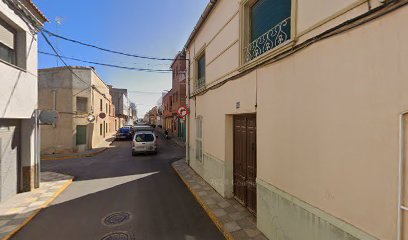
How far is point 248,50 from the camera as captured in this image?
5156 millimetres

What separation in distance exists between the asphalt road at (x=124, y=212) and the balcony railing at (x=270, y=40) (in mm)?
4187

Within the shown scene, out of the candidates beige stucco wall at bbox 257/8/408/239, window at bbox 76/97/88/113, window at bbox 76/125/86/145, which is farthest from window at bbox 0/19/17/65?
window at bbox 76/125/86/145

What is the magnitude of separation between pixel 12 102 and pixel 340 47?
7838 millimetres

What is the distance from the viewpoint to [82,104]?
1521cm

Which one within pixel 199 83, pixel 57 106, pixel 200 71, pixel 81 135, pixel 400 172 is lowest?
pixel 81 135

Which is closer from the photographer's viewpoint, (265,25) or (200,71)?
(265,25)

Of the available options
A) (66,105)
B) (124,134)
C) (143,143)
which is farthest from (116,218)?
(124,134)

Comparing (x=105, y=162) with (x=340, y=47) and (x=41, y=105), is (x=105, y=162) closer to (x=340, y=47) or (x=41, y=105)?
(x=41, y=105)

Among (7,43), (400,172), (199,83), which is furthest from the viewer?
(199,83)

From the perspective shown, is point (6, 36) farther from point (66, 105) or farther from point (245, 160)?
point (66, 105)

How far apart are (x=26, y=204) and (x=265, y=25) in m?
7.96

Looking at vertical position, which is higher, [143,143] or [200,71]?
[200,71]

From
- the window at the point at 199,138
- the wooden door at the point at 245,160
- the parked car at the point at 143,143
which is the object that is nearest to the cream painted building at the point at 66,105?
the parked car at the point at 143,143

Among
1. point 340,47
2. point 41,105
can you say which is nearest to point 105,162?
point 41,105
